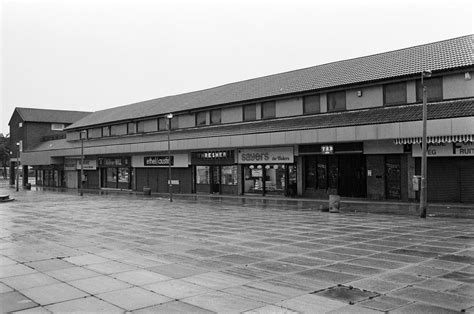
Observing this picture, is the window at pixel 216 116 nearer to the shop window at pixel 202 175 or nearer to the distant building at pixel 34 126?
the shop window at pixel 202 175

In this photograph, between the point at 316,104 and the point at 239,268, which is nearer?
the point at 239,268

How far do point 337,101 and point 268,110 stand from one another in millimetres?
6435

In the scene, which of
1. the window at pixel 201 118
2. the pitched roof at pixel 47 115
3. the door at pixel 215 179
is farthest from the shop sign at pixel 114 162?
the pitched roof at pixel 47 115

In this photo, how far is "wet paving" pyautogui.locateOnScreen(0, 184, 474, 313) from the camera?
22.7 ft

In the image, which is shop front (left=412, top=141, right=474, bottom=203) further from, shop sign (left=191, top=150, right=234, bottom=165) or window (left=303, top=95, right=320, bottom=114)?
shop sign (left=191, top=150, right=234, bottom=165)

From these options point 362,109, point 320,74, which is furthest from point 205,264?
point 320,74

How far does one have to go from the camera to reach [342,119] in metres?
28.9

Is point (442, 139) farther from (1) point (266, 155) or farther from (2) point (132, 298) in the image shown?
(2) point (132, 298)

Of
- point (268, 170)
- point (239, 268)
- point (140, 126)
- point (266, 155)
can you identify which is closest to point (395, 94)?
point (266, 155)

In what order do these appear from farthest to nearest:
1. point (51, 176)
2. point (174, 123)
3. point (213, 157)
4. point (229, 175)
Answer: point (51, 176) → point (174, 123) → point (213, 157) → point (229, 175)

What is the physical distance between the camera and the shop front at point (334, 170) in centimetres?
2916

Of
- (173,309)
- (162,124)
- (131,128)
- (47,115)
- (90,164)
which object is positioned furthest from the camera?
(47,115)

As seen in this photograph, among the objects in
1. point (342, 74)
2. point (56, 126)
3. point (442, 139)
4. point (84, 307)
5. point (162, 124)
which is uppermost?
point (56, 126)

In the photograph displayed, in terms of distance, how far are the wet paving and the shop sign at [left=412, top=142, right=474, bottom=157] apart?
8.66 meters
